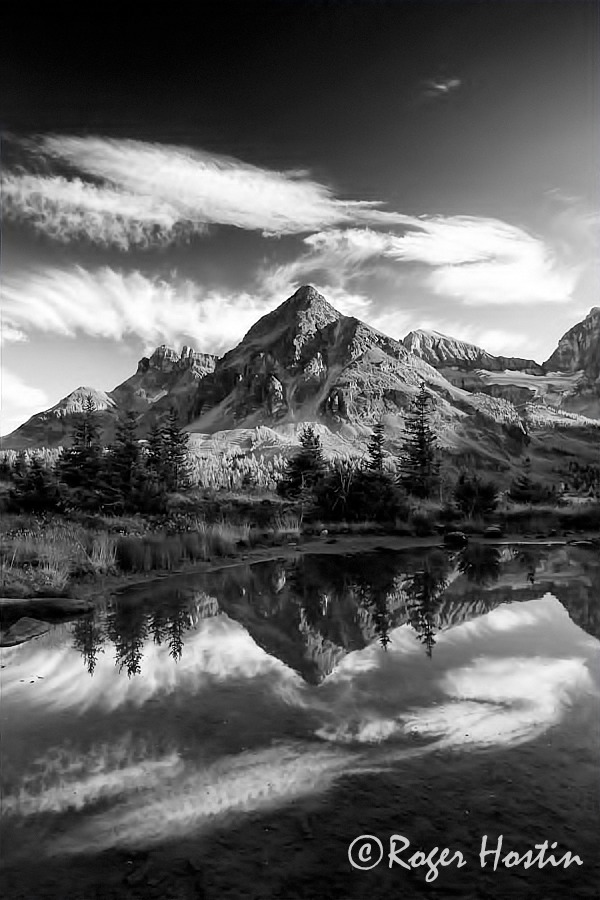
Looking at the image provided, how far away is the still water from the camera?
11.6 ft

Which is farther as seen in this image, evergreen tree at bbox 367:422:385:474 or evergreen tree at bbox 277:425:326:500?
evergreen tree at bbox 277:425:326:500

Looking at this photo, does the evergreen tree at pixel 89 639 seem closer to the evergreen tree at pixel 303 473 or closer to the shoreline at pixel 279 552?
the shoreline at pixel 279 552

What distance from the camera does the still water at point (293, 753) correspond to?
3.54 meters

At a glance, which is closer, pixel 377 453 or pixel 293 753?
pixel 293 753

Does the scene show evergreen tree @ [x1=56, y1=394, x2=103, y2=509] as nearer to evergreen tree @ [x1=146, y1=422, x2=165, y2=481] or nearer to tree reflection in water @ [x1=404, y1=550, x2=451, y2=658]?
evergreen tree @ [x1=146, y1=422, x2=165, y2=481]

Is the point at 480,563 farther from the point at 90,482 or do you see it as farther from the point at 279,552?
the point at 90,482

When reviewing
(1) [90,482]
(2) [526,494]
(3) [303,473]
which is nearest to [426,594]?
(1) [90,482]

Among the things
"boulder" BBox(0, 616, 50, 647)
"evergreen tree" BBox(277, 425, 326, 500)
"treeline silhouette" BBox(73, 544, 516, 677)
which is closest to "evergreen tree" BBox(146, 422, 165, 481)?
"evergreen tree" BBox(277, 425, 326, 500)

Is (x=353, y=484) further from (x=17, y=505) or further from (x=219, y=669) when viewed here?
(x=219, y=669)

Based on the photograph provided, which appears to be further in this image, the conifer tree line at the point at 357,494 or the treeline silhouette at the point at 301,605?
the conifer tree line at the point at 357,494

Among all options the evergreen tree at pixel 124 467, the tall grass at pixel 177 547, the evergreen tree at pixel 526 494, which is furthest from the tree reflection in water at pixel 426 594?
the evergreen tree at pixel 526 494

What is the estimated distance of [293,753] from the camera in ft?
16.7

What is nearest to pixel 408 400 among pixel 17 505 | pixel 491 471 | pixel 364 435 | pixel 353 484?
pixel 364 435

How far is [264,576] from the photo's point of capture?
14.9 meters
